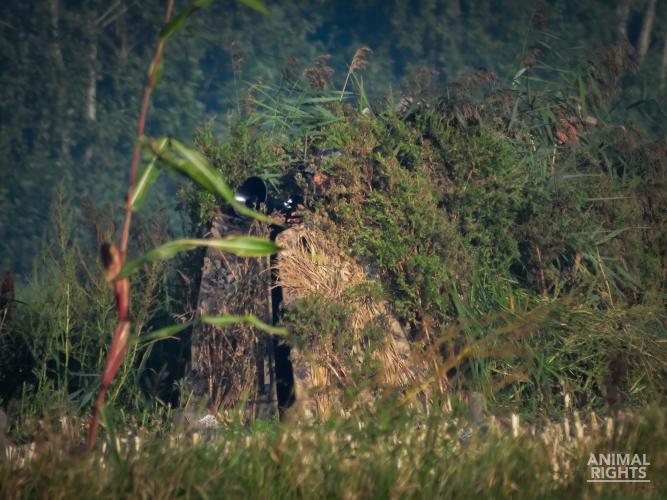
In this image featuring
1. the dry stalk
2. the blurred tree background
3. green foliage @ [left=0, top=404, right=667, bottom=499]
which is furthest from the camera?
the blurred tree background

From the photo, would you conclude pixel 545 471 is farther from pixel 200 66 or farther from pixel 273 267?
pixel 200 66

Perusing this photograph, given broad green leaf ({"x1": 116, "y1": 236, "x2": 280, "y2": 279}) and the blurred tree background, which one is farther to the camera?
the blurred tree background

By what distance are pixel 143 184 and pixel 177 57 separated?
1441cm

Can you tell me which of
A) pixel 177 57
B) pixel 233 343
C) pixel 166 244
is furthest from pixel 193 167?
pixel 177 57

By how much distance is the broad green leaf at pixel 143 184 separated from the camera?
3584 mm

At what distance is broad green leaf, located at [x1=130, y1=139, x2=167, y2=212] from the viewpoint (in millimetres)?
3584

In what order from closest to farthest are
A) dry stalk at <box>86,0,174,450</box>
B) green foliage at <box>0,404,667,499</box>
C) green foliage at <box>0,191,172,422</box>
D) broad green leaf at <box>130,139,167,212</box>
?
green foliage at <box>0,404,667,499</box>
dry stalk at <box>86,0,174,450</box>
broad green leaf at <box>130,139,167,212</box>
green foliage at <box>0,191,172,422</box>

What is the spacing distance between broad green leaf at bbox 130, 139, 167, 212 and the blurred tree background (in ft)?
37.0

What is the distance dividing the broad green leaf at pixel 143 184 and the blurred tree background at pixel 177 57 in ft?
37.0

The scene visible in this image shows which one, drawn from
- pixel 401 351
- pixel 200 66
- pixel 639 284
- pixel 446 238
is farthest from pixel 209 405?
pixel 200 66

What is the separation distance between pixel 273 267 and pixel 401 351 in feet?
4.16

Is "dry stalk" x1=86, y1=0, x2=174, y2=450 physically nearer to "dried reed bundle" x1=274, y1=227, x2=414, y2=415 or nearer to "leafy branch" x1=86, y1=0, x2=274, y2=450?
"leafy branch" x1=86, y1=0, x2=274, y2=450

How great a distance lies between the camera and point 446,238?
22.6ft

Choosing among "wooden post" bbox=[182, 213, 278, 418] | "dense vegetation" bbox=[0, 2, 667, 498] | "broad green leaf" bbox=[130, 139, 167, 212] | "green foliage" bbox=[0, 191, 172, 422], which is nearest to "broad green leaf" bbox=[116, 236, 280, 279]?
"broad green leaf" bbox=[130, 139, 167, 212]
